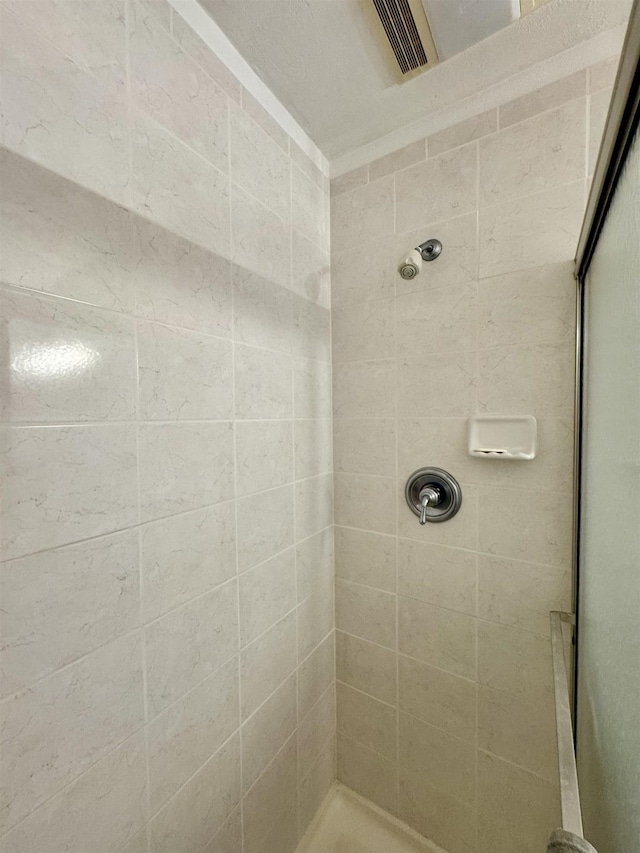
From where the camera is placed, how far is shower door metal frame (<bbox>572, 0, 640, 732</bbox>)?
14.3 inches

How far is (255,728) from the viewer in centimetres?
95

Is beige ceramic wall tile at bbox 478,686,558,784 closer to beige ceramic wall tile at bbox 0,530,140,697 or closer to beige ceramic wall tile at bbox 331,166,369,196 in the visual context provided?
beige ceramic wall tile at bbox 0,530,140,697

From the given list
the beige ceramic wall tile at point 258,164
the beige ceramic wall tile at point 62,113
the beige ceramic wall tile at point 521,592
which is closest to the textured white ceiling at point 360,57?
the beige ceramic wall tile at point 258,164

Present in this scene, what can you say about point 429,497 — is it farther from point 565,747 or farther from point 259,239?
point 259,239

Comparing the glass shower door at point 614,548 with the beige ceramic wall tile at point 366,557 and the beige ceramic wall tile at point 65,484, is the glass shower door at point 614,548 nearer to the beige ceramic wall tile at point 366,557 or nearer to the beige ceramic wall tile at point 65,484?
the beige ceramic wall tile at point 366,557

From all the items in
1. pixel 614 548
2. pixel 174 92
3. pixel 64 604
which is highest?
pixel 174 92

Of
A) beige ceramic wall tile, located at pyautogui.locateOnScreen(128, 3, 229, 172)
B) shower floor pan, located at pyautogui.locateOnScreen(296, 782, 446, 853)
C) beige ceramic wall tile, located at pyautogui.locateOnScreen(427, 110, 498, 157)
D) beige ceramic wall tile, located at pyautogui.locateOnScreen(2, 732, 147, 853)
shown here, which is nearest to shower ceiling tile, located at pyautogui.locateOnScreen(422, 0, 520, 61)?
beige ceramic wall tile, located at pyautogui.locateOnScreen(427, 110, 498, 157)

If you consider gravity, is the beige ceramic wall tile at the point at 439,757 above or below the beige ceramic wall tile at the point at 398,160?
below

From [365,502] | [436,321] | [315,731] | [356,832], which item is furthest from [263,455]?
[356,832]

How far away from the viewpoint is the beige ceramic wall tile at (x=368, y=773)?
1198 mm

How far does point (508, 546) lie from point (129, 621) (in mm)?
945

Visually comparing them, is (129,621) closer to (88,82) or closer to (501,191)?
(88,82)

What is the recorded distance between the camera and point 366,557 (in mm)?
1237

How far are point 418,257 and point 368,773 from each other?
5.66 ft
